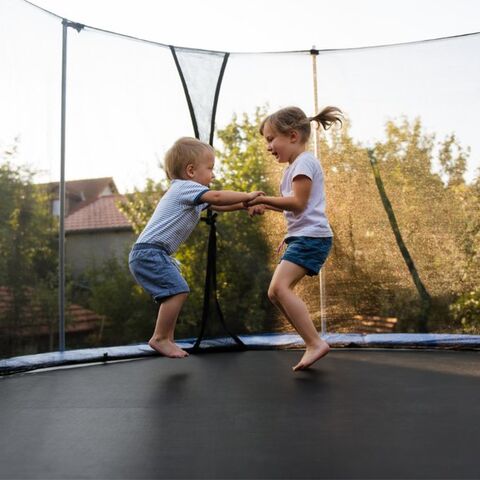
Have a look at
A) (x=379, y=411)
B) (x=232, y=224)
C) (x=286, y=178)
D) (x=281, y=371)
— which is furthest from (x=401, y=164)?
(x=379, y=411)

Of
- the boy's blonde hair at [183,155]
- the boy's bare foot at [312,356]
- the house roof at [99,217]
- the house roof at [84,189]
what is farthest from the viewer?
the house roof at [99,217]

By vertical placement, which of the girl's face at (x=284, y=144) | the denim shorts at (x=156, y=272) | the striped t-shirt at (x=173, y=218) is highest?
the girl's face at (x=284, y=144)

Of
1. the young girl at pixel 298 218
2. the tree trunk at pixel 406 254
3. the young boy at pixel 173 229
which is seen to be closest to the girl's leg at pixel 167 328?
the young boy at pixel 173 229

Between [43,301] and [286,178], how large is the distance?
104cm

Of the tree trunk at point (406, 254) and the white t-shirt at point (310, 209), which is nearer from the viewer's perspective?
the white t-shirt at point (310, 209)

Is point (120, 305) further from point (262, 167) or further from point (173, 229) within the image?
point (262, 167)

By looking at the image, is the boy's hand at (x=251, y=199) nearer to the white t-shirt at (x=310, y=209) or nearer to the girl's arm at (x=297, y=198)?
the girl's arm at (x=297, y=198)

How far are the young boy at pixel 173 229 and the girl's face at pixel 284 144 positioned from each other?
0.24 m

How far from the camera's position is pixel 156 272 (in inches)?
84.3

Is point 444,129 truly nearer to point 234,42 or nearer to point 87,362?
point 234,42

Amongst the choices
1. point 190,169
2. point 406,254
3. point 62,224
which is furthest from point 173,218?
point 406,254

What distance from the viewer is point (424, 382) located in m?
1.64

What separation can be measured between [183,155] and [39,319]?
836 mm

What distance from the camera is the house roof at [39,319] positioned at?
2014mm
